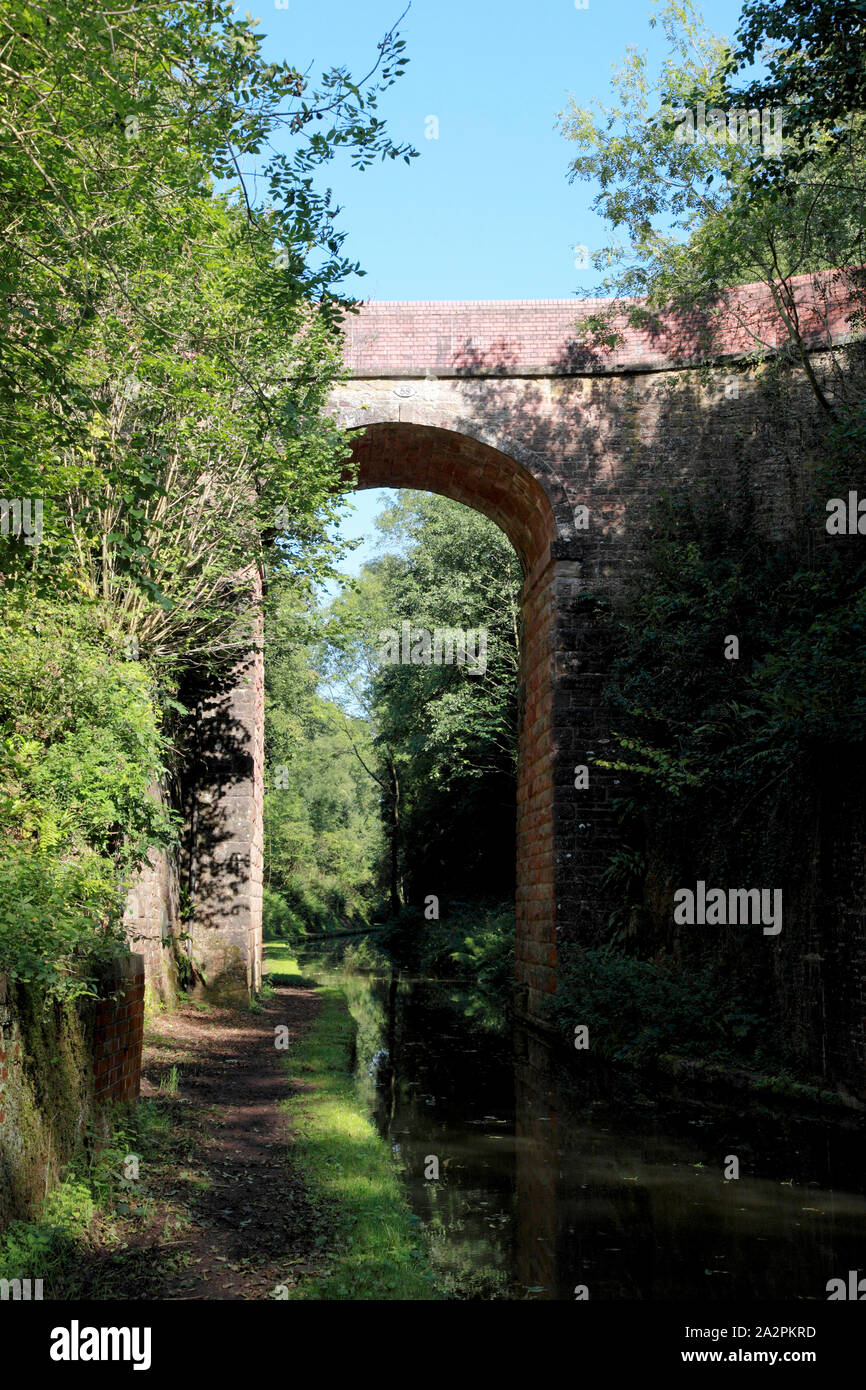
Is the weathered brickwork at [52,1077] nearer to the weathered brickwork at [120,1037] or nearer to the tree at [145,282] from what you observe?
the weathered brickwork at [120,1037]

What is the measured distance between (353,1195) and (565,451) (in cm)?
1161

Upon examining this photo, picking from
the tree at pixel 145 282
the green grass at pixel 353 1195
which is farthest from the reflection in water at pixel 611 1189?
the tree at pixel 145 282

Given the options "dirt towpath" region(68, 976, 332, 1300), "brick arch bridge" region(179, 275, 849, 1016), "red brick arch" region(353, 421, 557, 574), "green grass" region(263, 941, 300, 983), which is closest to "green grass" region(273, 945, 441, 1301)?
"dirt towpath" region(68, 976, 332, 1300)

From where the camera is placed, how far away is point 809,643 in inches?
396

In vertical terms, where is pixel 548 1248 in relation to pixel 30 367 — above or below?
below

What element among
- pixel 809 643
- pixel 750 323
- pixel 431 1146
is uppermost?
pixel 750 323

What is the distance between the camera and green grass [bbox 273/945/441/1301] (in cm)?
425

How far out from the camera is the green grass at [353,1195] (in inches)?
167

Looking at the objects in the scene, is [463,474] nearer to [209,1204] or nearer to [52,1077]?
[209,1204]
